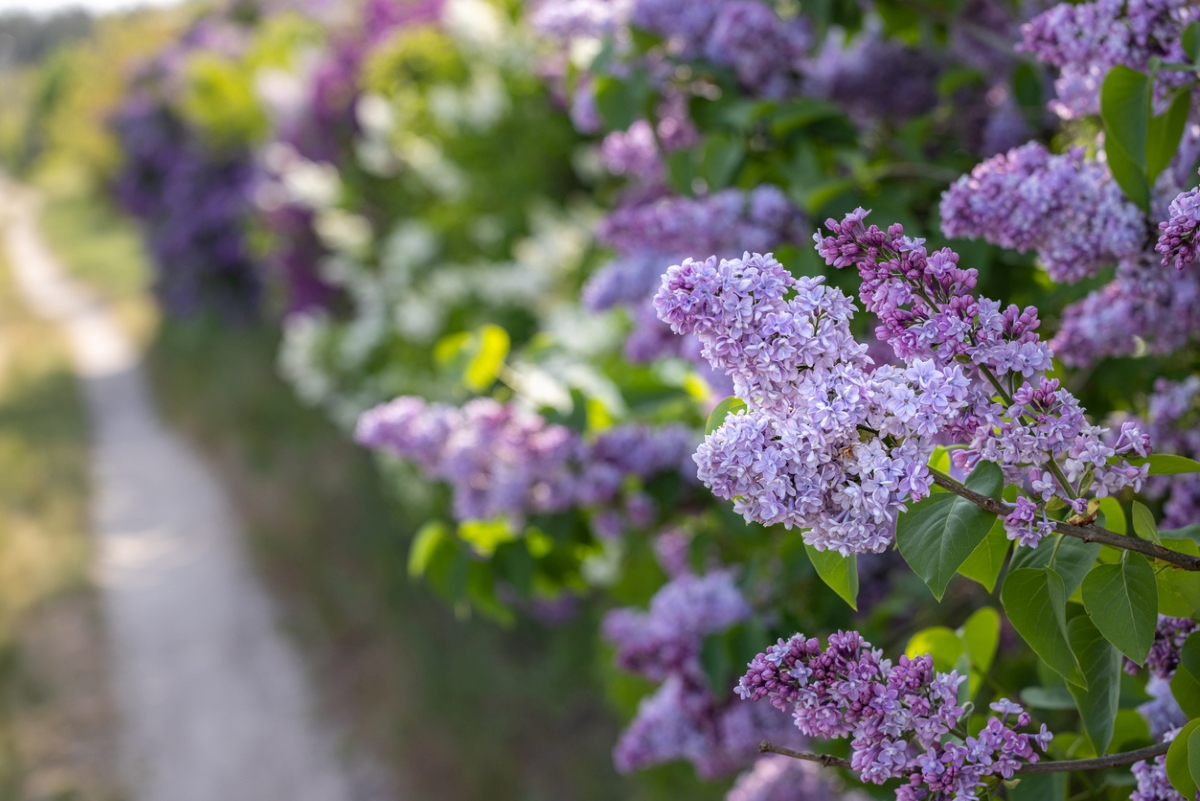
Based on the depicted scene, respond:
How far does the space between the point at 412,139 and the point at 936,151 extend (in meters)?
4.39

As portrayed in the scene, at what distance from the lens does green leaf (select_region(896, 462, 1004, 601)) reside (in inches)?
32.8

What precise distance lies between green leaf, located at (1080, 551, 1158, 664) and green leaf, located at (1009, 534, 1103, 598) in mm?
15

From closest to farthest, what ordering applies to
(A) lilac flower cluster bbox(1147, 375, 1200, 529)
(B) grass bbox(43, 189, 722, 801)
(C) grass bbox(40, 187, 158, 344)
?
1. (A) lilac flower cluster bbox(1147, 375, 1200, 529)
2. (B) grass bbox(43, 189, 722, 801)
3. (C) grass bbox(40, 187, 158, 344)

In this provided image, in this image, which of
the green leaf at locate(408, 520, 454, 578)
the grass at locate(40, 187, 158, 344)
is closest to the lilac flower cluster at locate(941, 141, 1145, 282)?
the green leaf at locate(408, 520, 454, 578)

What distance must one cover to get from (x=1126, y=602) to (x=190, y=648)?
643 centimetres

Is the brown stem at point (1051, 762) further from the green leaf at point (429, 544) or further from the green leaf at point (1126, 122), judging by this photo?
the green leaf at point (429, 544)

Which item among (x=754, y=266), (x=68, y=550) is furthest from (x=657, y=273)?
(x=68, y=550)

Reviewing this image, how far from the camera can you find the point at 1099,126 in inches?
63.8

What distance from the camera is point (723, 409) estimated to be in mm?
959

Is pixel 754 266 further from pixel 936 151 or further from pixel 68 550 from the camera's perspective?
pixel 68 550

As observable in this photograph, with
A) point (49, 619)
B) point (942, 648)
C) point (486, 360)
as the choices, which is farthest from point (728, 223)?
point (49, 619)

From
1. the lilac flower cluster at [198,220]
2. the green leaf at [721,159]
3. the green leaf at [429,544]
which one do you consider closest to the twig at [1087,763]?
the green leaf at [721,159]

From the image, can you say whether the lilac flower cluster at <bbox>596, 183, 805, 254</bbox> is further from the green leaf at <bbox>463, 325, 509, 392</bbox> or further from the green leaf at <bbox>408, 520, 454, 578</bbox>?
the green leaf at <bbox>408, 520, 454, 578</bbox>

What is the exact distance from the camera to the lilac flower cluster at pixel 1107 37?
1239 mm
